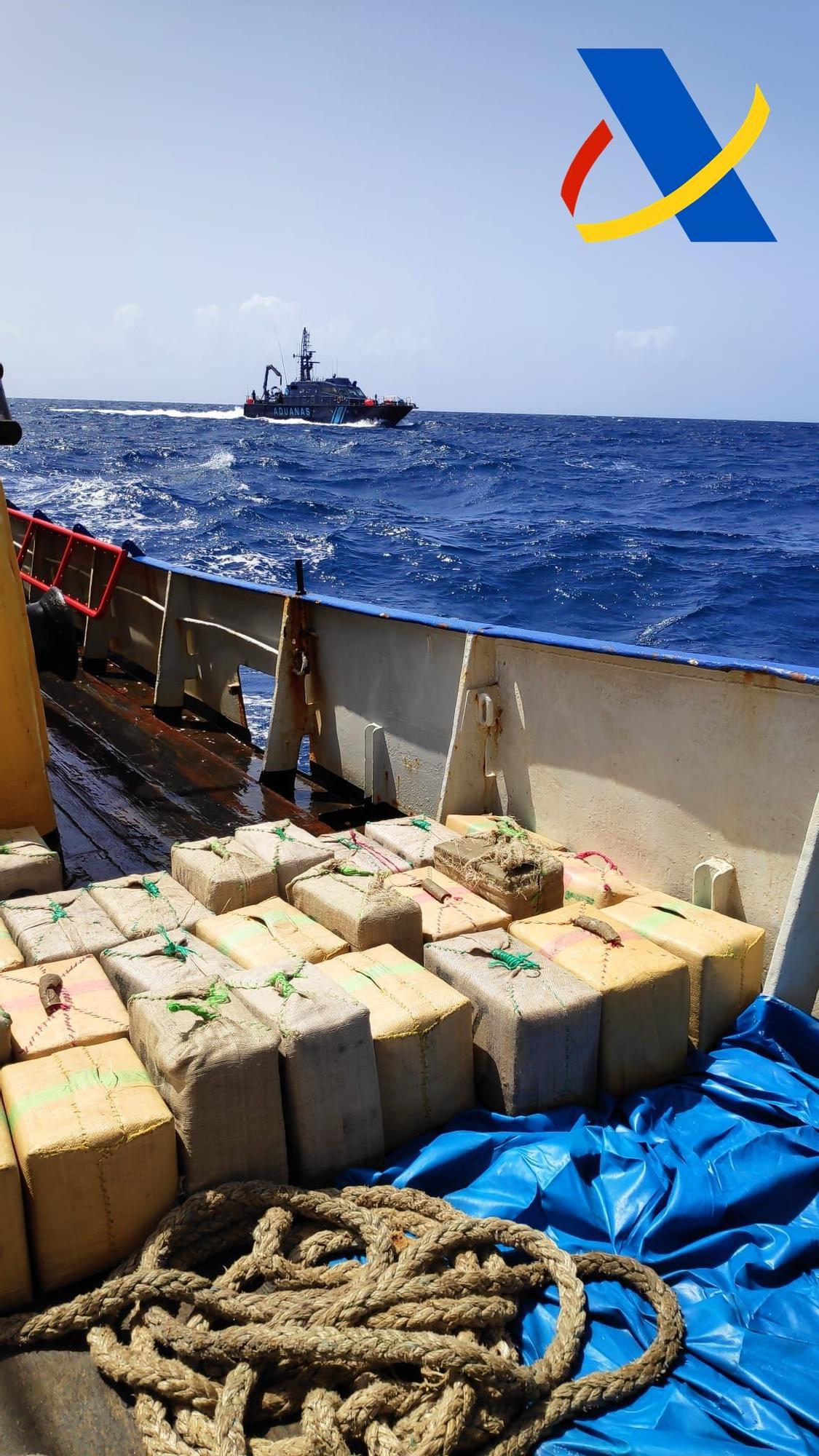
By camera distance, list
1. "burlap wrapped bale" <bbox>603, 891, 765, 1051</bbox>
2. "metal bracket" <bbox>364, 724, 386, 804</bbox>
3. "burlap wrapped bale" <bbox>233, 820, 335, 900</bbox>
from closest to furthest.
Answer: "burlap wrapped bale" <bbox>603, 891, 765, 1051</bbox> → "burlap wrapped bale" <bbox>233, 820, 335, 900</bbox> → "metal bracket" <bbox>364, 724, 386, 804</bbox>

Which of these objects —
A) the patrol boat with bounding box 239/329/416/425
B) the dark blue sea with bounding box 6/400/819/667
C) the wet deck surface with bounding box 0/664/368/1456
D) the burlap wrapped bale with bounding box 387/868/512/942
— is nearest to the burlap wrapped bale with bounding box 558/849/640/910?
the burlap wrapped bale with bounding box 387/868/512/942

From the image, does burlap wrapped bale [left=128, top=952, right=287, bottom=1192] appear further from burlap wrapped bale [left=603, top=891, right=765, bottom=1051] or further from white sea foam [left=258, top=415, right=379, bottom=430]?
white sea foam [left=258, top=415, right=379, bottom=430]

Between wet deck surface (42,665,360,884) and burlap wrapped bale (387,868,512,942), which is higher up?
burlap wrapped bale (387,868,512,942)

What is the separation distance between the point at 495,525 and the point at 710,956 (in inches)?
1164

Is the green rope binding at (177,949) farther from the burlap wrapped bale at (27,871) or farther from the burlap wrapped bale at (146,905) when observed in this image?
the burlap wrapped bale at (27,871)

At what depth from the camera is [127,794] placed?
640 cm

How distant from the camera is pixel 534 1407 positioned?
2307mm

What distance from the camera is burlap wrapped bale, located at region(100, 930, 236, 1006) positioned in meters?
3.13

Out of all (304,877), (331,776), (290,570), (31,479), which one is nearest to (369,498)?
(31,479)

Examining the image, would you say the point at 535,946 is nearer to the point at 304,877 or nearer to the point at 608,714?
the point at 304,877

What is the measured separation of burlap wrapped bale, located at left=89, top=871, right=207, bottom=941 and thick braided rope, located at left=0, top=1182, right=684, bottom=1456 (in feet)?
3.65

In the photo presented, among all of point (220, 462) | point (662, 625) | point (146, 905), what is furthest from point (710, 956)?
point (220, 462)

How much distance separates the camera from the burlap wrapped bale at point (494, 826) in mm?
4742

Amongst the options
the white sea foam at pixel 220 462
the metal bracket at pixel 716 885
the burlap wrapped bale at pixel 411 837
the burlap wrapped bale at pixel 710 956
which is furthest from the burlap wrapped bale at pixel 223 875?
the white sea foam at pixel 220 462
